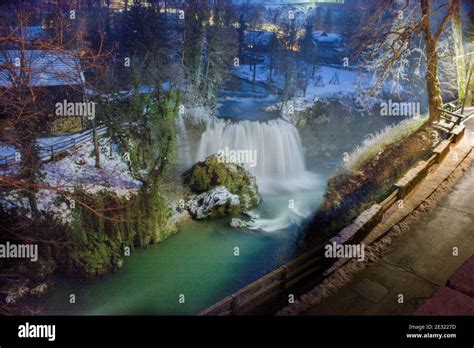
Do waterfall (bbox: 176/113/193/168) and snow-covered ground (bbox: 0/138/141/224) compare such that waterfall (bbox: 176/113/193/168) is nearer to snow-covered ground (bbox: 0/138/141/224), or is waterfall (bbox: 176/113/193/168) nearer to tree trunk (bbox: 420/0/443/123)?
snow-covered ground (bbox: 0/138/141/224)

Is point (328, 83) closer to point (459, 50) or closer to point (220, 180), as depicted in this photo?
point (459, 50)

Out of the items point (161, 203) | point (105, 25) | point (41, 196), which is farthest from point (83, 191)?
point (105, 25)

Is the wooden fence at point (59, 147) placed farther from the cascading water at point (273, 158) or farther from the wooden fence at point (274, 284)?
the wooden fence at point (274, 284)

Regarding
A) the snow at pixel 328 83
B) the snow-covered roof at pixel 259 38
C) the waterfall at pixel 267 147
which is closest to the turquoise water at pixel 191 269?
the waterfall at pixel 267 147

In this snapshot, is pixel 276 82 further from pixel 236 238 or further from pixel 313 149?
pixel 236 238

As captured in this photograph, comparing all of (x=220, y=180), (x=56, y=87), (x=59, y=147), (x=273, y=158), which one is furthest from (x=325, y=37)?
(x=59, y=147)

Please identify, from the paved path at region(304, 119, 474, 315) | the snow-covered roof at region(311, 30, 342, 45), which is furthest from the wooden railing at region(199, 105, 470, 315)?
the snow-covered roof at region(311, 30, 342, 45)
